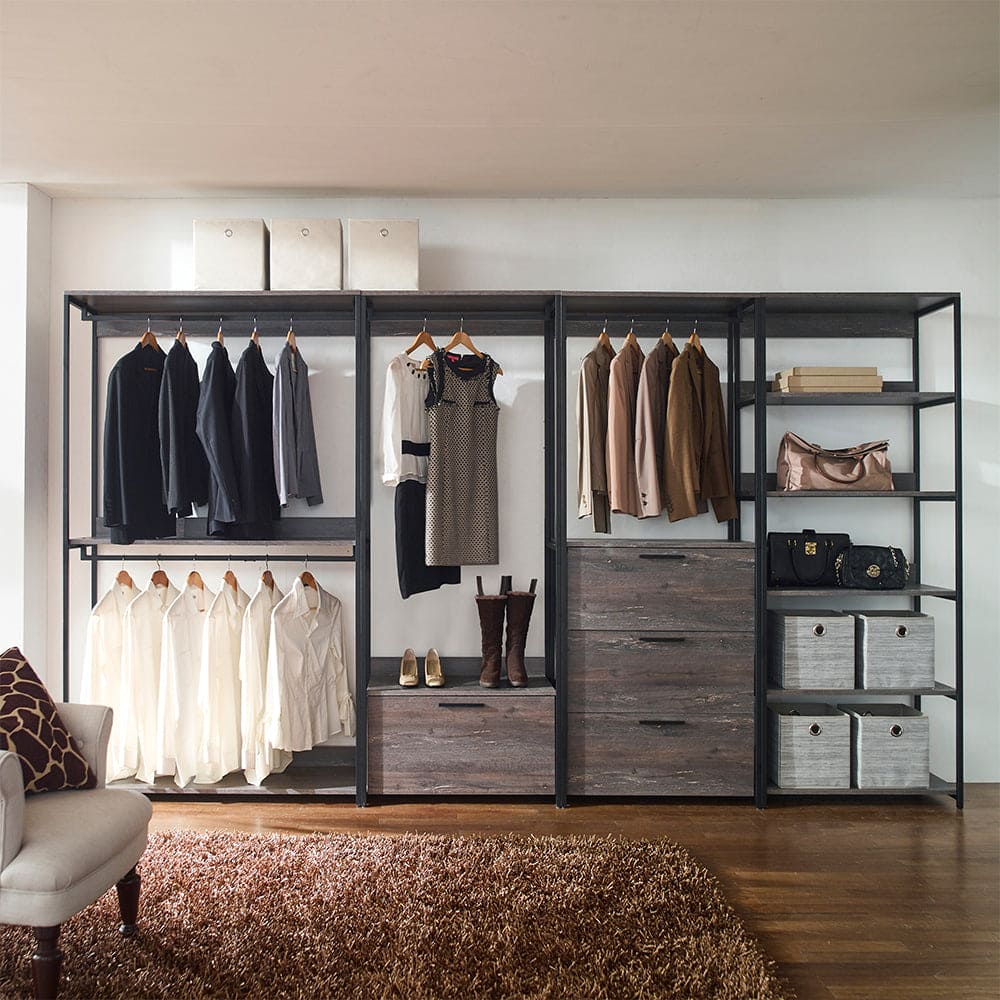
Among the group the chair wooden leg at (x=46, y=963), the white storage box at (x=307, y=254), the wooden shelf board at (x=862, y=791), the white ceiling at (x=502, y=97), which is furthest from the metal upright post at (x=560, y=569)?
the chair wooden leg at (x=46, y=963)

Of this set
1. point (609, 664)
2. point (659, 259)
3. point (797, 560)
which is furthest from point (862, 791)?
point (659, 259)

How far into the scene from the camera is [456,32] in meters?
2.48

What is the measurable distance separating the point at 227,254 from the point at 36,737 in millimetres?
2088

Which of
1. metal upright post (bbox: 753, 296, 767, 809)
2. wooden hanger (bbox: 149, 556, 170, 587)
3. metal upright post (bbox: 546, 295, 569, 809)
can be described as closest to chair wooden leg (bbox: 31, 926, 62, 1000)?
wooden hanger (bbox: 149, 556, 170, 587)

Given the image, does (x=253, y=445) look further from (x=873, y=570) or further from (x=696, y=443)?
(x=873, y=570)

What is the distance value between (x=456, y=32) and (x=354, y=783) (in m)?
2.85

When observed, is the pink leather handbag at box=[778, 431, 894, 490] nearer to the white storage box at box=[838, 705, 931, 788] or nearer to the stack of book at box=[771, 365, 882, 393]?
the stack of book at box=[771, 365, 882, 393]

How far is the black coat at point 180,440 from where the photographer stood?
11.4 ft

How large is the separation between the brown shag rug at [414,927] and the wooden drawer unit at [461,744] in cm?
45

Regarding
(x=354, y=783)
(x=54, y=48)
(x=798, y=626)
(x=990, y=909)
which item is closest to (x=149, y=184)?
(x=54, y=48)

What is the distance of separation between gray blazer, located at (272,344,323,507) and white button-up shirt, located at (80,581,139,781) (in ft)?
2.80

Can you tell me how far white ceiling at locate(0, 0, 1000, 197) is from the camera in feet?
7.96

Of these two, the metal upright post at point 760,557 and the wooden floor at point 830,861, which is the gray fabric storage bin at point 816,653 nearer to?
the metal upright post at point 760,557

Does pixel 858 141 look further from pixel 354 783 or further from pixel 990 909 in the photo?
pixel 354 783
